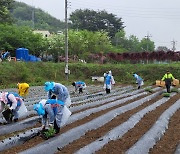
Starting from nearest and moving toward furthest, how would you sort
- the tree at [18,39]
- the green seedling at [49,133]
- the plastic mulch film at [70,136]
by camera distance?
the plastic mulch film at [70,136], the green seedling at [49,133], the tree at [18,39]

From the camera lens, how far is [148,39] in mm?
75000

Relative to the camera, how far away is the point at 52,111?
8609 mm

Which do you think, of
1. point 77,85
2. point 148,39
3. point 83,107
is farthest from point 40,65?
point 148,39

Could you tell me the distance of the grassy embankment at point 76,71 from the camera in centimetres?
2561

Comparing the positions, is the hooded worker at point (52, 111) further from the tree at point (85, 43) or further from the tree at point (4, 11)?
the tree at point (85, 43)

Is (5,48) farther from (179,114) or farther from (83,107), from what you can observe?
(179,114)

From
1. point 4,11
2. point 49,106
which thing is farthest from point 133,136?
point 4,11

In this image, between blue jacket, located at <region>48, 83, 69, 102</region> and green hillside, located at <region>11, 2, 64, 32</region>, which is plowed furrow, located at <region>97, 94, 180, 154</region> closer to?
blue jacket, located at <region>48, 83, 69, 102</region>

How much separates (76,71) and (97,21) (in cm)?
3310

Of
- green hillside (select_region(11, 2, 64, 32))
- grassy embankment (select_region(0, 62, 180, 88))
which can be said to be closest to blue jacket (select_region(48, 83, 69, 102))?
grassy embankment (select_region(0, 62, 180, 88))

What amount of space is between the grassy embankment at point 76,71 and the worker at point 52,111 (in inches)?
644

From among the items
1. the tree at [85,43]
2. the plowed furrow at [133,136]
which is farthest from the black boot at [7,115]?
the tree at [85,43]

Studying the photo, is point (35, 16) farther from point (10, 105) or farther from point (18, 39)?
point (10, 105)

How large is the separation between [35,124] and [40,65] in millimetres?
18762
